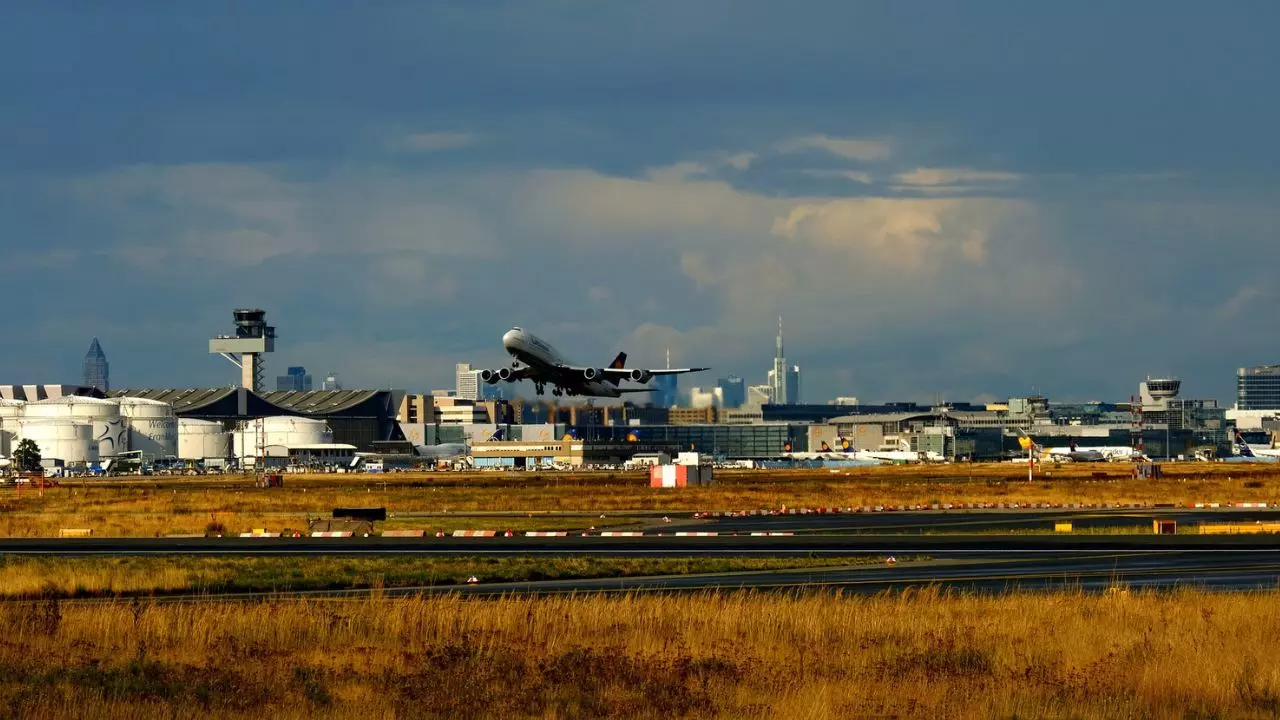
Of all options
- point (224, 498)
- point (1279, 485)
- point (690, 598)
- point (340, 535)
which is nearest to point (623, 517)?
point (340, 535)

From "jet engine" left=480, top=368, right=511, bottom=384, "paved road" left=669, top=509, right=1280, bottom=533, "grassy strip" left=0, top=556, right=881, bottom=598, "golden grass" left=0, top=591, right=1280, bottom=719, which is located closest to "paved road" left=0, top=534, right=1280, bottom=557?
"grassy strip" left=0, top=556, right=881, bottom=598

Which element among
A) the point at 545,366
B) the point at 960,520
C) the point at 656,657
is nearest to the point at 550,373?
the point at 545,366

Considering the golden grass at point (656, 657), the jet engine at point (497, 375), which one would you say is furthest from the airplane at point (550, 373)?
the golden grass at point (656, 657)

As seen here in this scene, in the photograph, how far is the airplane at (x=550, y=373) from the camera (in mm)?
110125

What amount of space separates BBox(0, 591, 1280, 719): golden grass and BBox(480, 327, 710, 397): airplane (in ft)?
256

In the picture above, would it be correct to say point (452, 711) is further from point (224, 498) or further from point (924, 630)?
point (224, 498)

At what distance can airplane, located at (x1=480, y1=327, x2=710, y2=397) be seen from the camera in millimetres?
110125

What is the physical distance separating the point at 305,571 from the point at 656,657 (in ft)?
66.4

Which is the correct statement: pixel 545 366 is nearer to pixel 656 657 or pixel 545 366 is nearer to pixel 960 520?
pixel 960 520

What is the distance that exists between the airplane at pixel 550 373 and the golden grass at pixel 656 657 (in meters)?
78.1

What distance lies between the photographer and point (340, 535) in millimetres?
63156

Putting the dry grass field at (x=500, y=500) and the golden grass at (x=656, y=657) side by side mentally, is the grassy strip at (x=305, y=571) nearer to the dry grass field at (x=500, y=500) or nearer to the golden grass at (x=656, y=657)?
the golden grass at (x=656, y=657)

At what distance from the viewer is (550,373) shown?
378 feet

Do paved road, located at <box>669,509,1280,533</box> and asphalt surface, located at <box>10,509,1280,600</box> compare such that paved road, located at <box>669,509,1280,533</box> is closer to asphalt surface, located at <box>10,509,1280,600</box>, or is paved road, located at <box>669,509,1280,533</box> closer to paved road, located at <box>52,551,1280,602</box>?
asphalt surface, located at <box>10,509,1280,600</box>
